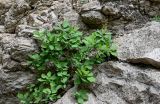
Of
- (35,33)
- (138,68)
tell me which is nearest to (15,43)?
(35,33)

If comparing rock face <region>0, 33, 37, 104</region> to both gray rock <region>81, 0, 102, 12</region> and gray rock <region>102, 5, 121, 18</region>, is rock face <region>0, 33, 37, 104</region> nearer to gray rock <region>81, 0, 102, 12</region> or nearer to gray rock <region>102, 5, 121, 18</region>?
gray rock <region>81, 0, 102, 12</region>

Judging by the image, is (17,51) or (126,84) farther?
(17,51)

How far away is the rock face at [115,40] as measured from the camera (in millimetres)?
3307

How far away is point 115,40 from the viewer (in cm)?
376

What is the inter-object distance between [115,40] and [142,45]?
39 centimetres

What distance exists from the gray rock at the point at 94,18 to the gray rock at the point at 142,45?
1.22 feet

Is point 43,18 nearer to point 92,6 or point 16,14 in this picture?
point 16,14

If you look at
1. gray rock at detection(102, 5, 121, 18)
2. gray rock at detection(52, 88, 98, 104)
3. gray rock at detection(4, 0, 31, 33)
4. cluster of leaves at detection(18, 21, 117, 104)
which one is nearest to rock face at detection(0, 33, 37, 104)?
cluster of leaves at detection(18, 21, 117, 104)

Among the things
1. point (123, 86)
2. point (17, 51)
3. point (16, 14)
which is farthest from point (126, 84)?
point (16, 14)

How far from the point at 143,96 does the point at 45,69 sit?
4.34ft

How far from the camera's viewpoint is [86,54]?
143 inches

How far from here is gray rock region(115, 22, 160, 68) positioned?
334 centimetres

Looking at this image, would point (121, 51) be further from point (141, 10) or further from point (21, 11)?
point (21, 11)

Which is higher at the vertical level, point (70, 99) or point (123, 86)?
point (123, 86)
